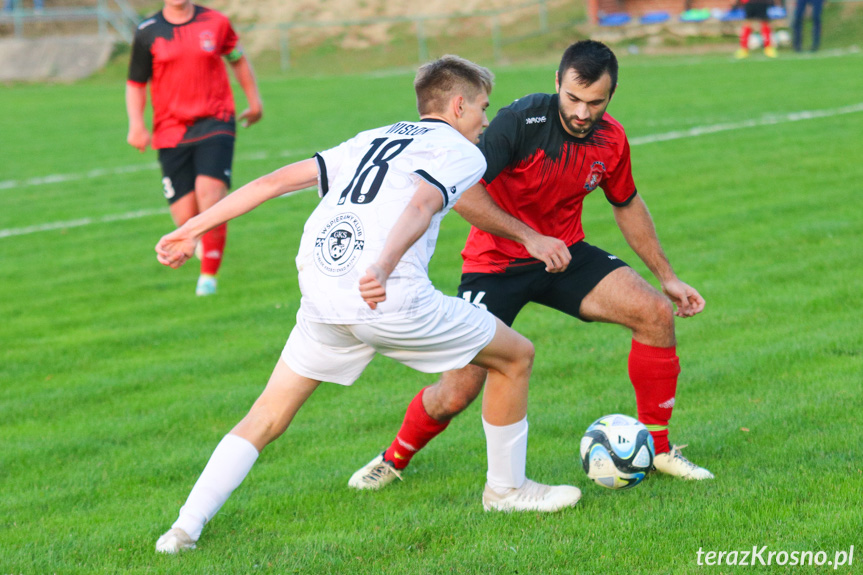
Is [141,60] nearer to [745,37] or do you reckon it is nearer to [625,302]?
[625,302]

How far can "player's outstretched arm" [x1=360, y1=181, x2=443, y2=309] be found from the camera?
3459 millimetres

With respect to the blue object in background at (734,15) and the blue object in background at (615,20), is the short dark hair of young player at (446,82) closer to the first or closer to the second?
the blue object in background at (734,15)

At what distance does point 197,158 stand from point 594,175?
15.9 ft

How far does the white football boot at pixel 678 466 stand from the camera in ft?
15.0

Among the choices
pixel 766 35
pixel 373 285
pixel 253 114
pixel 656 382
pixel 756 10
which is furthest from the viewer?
pixel 756 10

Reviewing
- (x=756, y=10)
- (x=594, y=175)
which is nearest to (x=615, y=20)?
(x=756, y=10)

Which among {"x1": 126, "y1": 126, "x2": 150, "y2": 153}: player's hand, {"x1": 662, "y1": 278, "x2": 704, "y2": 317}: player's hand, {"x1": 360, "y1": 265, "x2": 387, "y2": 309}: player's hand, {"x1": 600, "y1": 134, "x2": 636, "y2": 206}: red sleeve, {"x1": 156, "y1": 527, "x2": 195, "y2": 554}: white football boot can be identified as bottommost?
{"x1": 156, "y1": 527, "x2": 195, "y2": 554}: white football boot

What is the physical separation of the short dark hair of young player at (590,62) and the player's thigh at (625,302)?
0.89 m

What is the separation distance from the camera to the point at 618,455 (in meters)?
4.42

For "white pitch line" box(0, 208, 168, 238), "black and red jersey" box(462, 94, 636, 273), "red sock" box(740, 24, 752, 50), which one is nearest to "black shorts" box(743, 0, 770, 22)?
"red sock" box(740, 24, 752, 50)

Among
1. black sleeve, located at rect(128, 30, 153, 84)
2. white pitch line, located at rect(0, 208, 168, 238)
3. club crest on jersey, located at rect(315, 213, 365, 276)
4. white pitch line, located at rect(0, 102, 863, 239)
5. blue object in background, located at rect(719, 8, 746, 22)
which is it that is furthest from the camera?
blue object in background, located at rect(719, 8, 746, 22)

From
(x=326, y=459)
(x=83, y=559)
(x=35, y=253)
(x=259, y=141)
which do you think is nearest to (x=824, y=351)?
(x=326, y=459)

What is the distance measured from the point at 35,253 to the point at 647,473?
314 inches

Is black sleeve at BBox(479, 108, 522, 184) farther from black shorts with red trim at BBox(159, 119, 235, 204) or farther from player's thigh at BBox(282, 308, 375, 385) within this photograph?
black shorts with red trim at BBox(159, 119, 235, 204)
